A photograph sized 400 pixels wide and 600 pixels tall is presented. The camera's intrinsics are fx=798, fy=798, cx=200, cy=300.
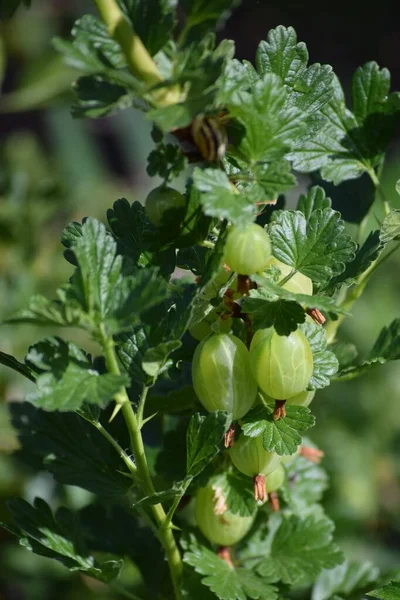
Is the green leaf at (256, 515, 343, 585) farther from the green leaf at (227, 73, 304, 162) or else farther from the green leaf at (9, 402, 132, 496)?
the green leaf at (227, 73, 304, 162)

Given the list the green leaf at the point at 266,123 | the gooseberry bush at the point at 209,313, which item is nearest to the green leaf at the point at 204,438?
the gooseberry bush at the point at 209,313

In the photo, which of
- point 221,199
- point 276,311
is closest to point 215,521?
point 276,311

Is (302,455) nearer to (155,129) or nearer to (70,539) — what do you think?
(70,539)

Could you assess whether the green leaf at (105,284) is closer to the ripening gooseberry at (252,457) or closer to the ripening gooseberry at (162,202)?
the ripening gooseberry at (162,202)

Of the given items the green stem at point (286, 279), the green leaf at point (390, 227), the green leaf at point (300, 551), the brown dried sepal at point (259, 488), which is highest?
the green stem at point (286, 279)

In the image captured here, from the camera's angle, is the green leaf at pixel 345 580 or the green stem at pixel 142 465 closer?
the green stem at pixel 142 465

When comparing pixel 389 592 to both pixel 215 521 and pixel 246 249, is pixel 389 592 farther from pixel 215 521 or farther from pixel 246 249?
pixel 246 249

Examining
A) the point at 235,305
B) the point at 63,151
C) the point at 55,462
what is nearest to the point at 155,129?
the point at 235,305
